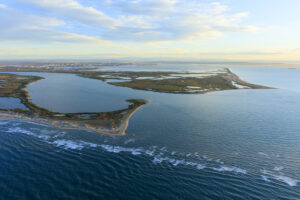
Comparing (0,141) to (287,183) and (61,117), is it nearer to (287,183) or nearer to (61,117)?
(61,117)

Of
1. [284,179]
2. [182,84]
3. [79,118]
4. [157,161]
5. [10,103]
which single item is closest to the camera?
[284,179]

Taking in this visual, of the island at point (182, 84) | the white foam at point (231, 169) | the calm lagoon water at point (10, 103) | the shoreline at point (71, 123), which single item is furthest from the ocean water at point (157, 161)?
the island at point (182, 84)

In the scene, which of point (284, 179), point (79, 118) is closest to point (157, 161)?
point (284, 179)

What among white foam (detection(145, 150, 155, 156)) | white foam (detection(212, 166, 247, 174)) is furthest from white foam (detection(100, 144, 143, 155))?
white foam (detection(212, 166, 247, 174))

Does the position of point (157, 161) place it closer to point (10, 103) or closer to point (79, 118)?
point (79, 118)

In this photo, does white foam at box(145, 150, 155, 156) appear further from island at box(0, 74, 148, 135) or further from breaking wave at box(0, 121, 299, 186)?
island at box(0, 74, 148, 135)

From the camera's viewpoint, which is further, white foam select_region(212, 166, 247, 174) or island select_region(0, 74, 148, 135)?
island select_region(0, 74, 148, 135)

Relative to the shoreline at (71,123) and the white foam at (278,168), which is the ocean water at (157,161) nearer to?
the white foam at (278,168)

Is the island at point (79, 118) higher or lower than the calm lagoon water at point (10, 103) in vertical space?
lower

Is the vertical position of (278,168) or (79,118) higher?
(79,118)
